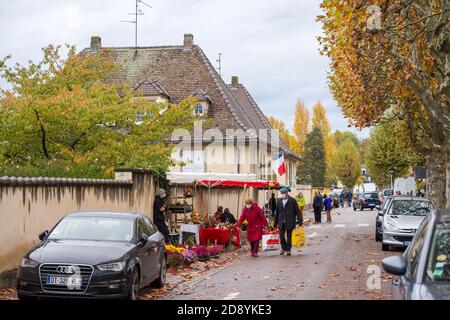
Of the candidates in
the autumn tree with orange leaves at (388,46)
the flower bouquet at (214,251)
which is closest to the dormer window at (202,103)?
the autumn tree with orange leaves at (388,46)

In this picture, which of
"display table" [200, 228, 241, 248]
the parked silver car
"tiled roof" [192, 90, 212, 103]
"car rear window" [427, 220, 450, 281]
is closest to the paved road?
the parked silver car

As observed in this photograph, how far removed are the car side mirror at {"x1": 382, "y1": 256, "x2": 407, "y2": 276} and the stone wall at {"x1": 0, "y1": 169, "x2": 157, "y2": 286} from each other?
8382mm

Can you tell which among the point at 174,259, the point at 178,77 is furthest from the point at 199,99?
the point at 174,259

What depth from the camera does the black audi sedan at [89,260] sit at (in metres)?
10.4

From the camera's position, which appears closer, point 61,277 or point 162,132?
point 61,277

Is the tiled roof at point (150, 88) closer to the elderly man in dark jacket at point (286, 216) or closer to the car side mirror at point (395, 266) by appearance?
the elderly man in dark jacket at point (286, 216)

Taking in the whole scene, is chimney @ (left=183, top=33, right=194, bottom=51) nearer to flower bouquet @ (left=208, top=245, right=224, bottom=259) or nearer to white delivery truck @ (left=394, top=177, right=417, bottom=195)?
white delivery truck @ (left=394, top=177, right=417, bottom=195)

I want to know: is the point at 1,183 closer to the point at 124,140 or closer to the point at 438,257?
the point at 438,257

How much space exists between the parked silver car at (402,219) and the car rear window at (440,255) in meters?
13.7

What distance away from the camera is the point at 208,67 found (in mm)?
46719

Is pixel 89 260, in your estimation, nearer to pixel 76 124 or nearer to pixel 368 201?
pixel 76 124

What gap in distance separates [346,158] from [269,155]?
58.5 metres

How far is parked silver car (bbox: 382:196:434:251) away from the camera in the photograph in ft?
68.5
